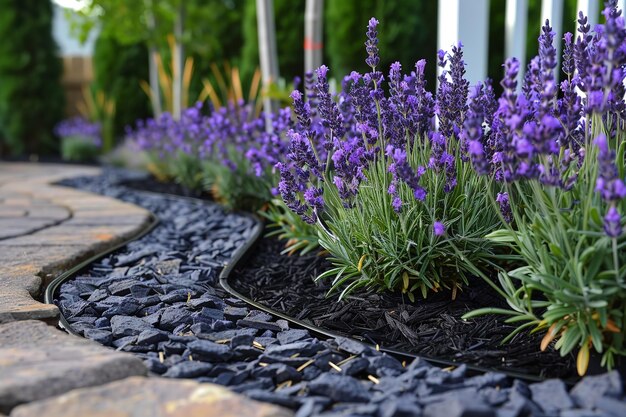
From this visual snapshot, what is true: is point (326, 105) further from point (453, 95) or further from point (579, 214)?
point (579, 214)

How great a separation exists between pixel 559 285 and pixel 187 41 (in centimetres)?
613

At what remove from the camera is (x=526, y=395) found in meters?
1.47

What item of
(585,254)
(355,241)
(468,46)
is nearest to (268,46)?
(468,46)

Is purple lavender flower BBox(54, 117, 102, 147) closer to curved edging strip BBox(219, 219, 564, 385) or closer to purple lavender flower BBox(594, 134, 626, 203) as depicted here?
curved edging strip BBox(219, 219, 564, 385)

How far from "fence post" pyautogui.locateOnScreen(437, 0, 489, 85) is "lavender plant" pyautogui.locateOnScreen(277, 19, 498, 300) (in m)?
0.65

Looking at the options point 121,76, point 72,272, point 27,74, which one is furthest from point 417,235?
point 27,74

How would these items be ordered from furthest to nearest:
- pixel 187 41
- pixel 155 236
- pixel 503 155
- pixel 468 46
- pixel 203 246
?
pixel 187 41 < pixel 155 236 < pixel 203 246 < pixel 468 46 < pixel 503 155

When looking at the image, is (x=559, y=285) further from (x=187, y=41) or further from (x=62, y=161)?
(x=62, y=161)

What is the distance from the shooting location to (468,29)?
9.04 ft

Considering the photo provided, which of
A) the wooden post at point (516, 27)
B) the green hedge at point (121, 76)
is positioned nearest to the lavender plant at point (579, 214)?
the wooden post at point (516, 27)

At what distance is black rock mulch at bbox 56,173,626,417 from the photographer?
4.53 feet

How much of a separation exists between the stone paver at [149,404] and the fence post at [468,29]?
1850 millimetres

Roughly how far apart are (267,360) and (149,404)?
19.7 inches

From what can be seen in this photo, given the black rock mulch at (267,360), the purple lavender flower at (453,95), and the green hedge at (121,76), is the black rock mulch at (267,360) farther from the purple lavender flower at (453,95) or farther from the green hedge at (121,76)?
the green hedge at (121,76)
